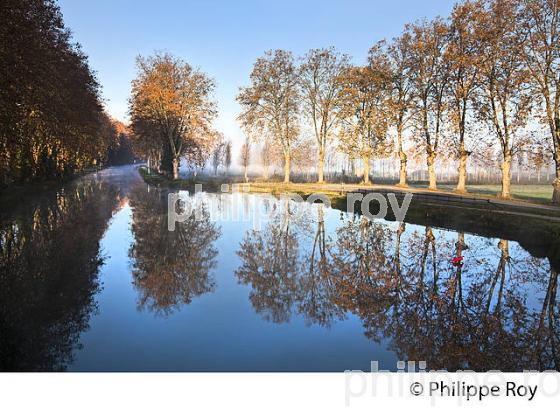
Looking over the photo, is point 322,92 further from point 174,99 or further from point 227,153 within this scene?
point 227,153

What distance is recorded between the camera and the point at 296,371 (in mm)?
6184

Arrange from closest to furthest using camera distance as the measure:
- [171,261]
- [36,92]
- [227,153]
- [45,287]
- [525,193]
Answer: [45,287] → [171,261] → [36,92] → [525,193] → [227,153]

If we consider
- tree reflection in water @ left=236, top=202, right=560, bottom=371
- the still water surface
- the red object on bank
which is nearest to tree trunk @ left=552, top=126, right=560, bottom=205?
the still water surface

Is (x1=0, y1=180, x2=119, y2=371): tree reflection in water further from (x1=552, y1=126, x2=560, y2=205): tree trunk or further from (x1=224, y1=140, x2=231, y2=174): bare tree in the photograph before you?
(x1=224, y1=140, x2=231, y2=174): bare tree

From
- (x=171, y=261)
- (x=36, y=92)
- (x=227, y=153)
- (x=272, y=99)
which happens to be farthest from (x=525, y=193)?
(x=227, y=153)

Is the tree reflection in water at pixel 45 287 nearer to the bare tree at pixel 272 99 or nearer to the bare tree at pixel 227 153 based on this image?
the bare tree at pixel 272 99

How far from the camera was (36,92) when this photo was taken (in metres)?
21.4

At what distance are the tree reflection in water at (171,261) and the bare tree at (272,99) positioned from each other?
2809 cm

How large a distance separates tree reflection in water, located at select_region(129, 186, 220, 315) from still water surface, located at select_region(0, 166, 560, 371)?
65 mm

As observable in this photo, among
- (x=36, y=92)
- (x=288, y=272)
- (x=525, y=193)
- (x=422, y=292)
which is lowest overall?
(x=422, y=292)

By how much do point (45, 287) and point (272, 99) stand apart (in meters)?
41.1

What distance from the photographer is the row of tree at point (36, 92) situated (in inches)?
700

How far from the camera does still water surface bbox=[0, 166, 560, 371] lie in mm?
6617
